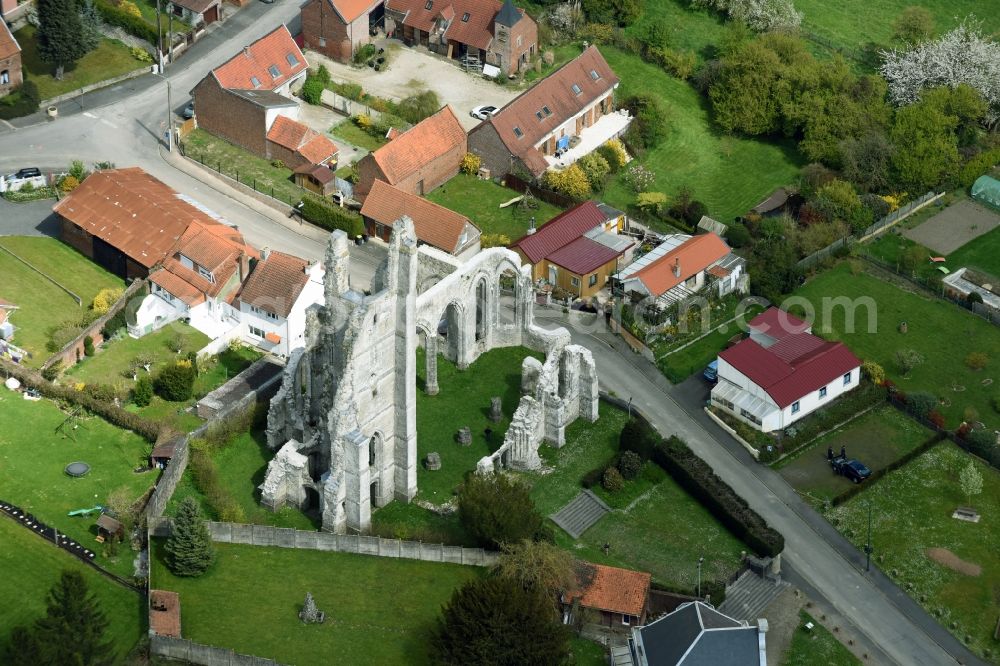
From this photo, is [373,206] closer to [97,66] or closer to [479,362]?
[479,362]

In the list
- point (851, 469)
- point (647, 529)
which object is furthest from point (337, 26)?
point (851, 469)

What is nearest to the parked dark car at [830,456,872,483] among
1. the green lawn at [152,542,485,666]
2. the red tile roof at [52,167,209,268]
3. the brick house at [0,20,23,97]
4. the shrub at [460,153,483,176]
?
the green lawn at [152,542,485,666]

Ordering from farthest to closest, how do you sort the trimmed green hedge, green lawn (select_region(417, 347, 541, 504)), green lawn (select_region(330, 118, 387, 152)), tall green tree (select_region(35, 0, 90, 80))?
tall green tree (select_region(35, 0, 90, 80))
green lawn (select_region(330, 118, 387, 152))
green lawn (select_region(417, 347, 541, 504))
the trimmed green hedge

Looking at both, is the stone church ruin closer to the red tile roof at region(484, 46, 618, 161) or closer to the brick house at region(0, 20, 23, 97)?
the red tile roof at region(484, 46, 618, 161)

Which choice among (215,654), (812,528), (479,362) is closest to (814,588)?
(812,528)

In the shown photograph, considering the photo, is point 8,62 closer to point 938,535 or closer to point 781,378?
point 781,378
